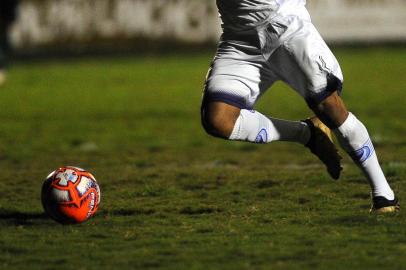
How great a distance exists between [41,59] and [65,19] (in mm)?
1346

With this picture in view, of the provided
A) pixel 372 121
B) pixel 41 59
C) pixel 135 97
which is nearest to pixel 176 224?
pixel 372 121

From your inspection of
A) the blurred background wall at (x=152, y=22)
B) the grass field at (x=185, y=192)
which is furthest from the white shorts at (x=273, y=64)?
the blurred background wall at (x=152, y=22)

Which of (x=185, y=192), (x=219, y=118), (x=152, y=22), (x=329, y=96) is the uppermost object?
(x=329, y=96)

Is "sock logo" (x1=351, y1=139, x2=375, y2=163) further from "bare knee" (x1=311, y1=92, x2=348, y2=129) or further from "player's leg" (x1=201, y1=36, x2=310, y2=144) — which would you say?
"player's leg" (x1=201, y1=36, x2=310, y2=144)

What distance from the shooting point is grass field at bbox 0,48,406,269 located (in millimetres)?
5762

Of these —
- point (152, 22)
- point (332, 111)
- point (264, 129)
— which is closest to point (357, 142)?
point (332, 111)

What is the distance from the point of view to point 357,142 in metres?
6.84

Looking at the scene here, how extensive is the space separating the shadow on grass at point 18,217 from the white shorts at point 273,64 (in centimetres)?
136

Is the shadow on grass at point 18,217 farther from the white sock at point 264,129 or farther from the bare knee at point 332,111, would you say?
the bare knee at point 332,111

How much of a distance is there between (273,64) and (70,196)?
1543mm

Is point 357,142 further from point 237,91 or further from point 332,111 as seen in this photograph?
point 237,91

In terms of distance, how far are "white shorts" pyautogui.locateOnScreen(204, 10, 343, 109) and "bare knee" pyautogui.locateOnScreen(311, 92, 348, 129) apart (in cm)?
4

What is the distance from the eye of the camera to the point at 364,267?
17.5ft

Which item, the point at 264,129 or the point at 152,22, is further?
the point at 152,22
